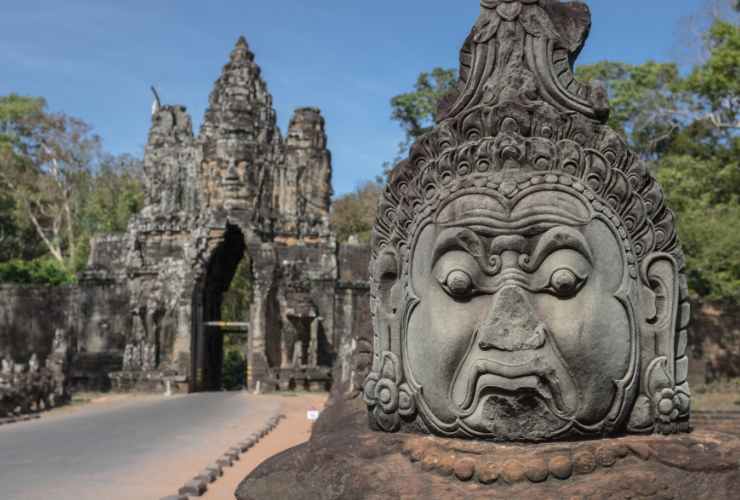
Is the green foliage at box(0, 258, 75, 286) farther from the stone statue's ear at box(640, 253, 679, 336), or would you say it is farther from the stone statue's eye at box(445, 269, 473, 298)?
the stone statue's ear at box(640, 253, 679, 336)

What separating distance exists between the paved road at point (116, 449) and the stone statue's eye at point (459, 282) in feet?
13.2

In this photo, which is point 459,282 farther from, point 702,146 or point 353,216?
point 353,216

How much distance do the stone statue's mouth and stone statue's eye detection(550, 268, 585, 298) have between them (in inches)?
11.1

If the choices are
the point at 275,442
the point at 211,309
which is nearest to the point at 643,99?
the point at 211,309

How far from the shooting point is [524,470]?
3010 mm

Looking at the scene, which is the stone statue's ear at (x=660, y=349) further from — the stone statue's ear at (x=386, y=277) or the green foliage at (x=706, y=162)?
the green foliage at (x=706, y=162)

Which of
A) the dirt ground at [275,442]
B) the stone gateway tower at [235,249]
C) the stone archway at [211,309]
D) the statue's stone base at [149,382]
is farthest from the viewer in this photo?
the stone archway at [211,309]

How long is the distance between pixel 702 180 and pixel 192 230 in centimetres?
1381

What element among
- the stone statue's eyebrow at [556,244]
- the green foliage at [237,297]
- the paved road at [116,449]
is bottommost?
the paved road at [116,449]

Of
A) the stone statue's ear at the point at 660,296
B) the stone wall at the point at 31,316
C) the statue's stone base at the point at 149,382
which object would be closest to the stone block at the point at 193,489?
the stone statue's ear at the point at 660,296

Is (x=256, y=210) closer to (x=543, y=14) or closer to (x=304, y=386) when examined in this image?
(x=304, y=386)

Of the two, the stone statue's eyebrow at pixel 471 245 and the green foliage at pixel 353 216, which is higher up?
the green foliage at pixel 353 216

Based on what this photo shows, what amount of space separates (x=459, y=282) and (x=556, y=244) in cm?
41

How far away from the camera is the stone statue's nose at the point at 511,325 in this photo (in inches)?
123
